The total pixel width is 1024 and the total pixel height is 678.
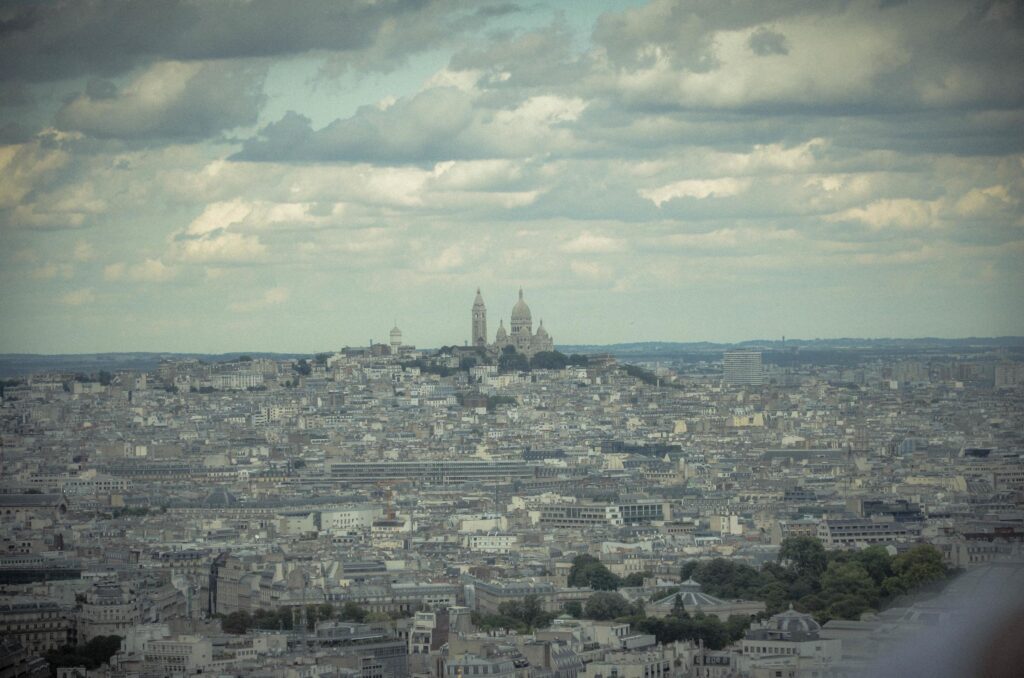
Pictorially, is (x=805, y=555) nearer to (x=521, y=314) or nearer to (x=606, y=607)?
(x=606, y=607)

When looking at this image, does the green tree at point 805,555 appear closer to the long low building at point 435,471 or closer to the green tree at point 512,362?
the long low building at point 435,471

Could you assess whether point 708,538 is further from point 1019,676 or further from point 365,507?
point 1019,676

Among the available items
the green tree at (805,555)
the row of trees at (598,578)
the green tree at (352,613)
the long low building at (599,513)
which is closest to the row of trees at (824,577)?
the green tree at (805,555)

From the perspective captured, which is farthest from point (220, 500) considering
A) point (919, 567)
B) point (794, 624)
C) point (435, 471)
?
point (794, 624)

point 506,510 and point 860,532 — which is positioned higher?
point 860,532

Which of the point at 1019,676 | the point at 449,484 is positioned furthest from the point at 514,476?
the point at 1019,676

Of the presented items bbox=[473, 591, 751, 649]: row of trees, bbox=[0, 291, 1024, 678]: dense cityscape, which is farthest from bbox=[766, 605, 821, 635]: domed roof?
bbox=[473, 591, 751, 649]: row of trees
